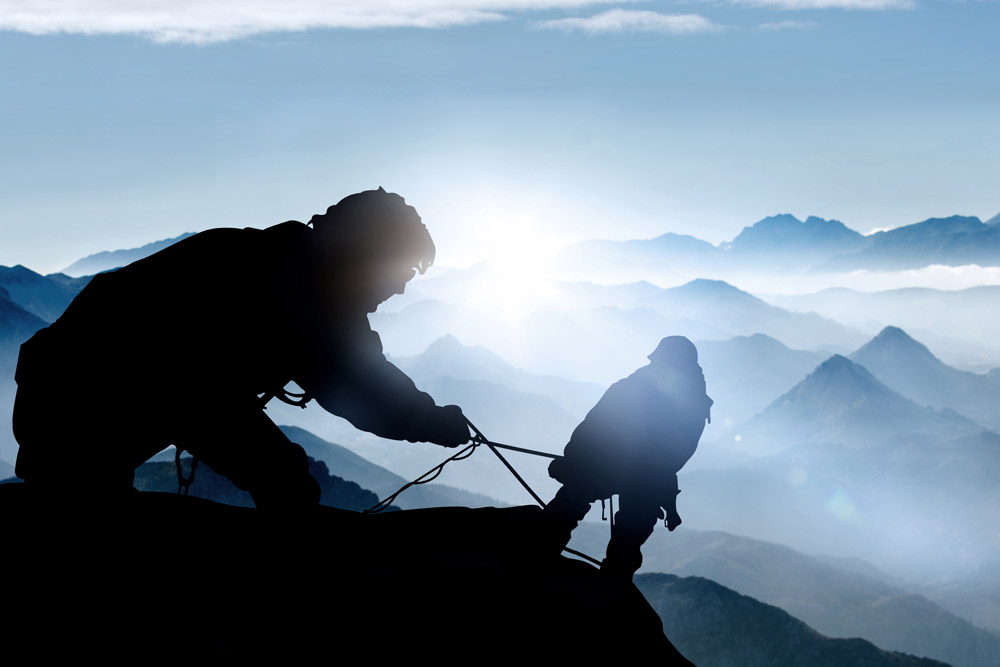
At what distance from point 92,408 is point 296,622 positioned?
88.9 inches

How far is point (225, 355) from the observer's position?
7.43 m

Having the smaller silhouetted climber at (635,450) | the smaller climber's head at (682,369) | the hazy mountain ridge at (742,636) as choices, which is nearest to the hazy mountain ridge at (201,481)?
the hazy mountain ridge at (742,636)

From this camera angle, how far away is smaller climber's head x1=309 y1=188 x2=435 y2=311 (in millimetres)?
8109

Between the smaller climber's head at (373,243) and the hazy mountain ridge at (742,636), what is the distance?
14816 cm

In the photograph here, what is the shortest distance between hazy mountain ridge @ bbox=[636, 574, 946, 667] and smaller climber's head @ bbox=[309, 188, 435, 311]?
148m

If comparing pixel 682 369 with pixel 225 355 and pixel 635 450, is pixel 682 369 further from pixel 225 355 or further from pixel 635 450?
pixel 225 355

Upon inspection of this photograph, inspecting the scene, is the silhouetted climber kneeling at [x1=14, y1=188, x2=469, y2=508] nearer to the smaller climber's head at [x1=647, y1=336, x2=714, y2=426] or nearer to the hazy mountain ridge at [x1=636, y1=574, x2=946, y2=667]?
the smaller climber's head at [x1=647, y1=336, x2=714, y2=426]

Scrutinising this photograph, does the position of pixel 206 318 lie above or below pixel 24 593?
above

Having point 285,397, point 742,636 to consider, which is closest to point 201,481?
point 742,636

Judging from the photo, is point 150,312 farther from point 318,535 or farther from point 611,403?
point 611,403

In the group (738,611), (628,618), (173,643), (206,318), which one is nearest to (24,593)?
(173,643)

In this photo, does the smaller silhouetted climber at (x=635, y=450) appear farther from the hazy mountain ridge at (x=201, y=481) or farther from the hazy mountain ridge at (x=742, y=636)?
the hazy mountain ridge at (x=742, y=636)

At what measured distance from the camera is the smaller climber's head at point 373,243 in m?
8.11

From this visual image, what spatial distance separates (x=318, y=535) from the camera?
8.11 meters
